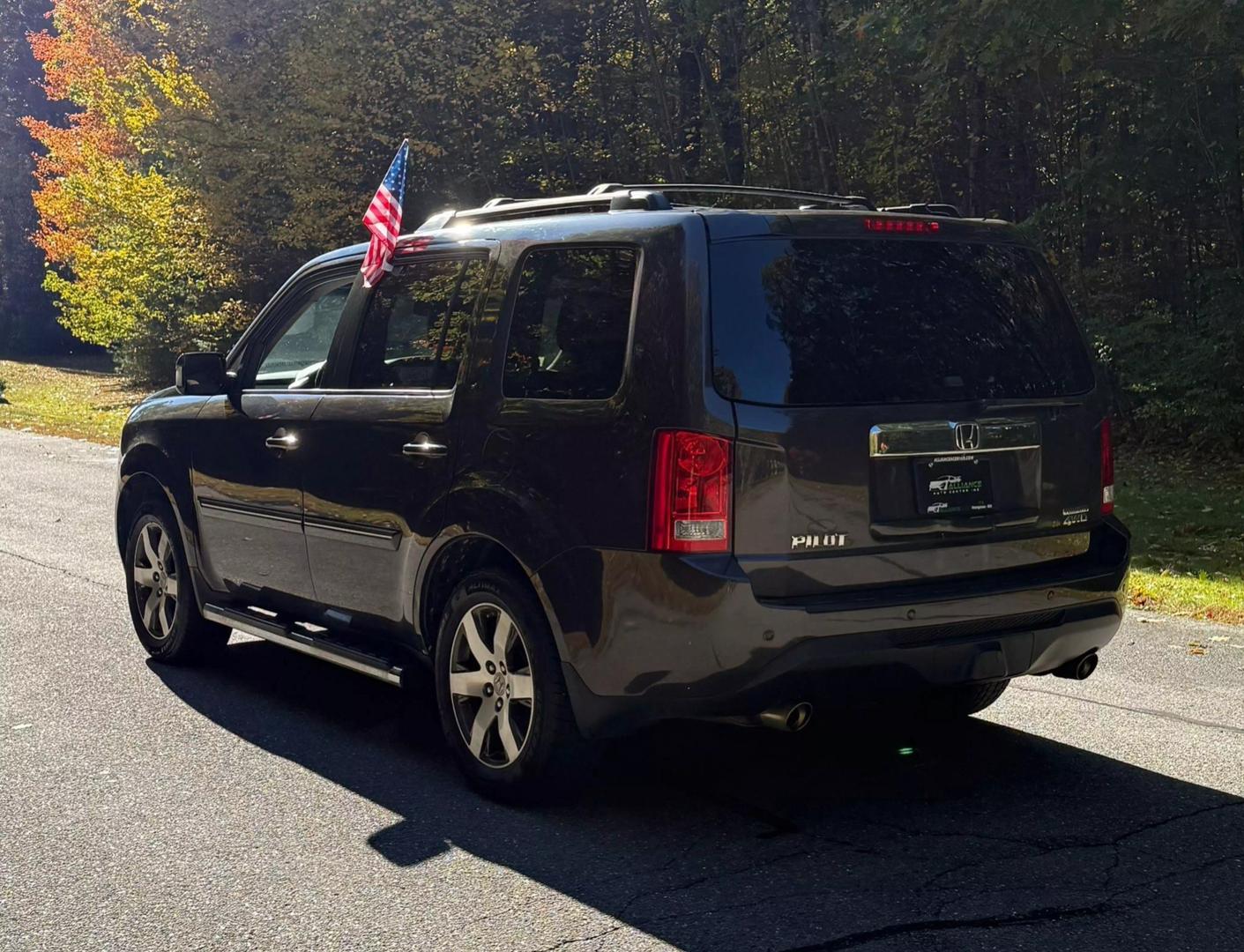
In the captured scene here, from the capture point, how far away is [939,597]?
4949 mm

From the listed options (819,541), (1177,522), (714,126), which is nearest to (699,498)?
(819,541)

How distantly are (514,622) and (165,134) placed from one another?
25.5 m

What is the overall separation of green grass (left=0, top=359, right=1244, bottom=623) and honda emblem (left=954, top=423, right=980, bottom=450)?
458 centimetres

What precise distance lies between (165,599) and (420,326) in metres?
2.44

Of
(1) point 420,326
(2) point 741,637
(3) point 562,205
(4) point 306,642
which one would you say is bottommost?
(4) point 306,642

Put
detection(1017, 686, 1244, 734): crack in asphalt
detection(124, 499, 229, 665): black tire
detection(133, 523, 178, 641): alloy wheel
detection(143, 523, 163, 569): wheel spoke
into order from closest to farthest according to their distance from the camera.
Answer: detection(1017, 686, 1244, 734): crack in asphalt
detection(124, 499, 229, 665): black tire
detection(133, 523, 178, 641): alloy wheel
detection(143, 523, 163, 569): wheel spoke

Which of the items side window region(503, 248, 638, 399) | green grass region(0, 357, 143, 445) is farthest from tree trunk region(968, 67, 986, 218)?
side window region(503, 248, 638, 399)

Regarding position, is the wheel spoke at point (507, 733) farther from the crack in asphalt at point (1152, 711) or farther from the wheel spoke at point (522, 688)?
the crack in asphalt at point (1152, 711)

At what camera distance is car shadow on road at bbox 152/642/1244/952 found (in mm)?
4180

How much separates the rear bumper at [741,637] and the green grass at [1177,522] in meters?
4.48

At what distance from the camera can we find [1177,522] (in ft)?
49.4

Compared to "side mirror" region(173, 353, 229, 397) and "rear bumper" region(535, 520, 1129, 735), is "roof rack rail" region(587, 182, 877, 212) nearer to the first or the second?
"rear bumper" region(535, 520, 1129, 735)

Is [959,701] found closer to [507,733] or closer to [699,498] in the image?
[507,733]

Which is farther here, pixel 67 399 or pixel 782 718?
pixel 67 399
